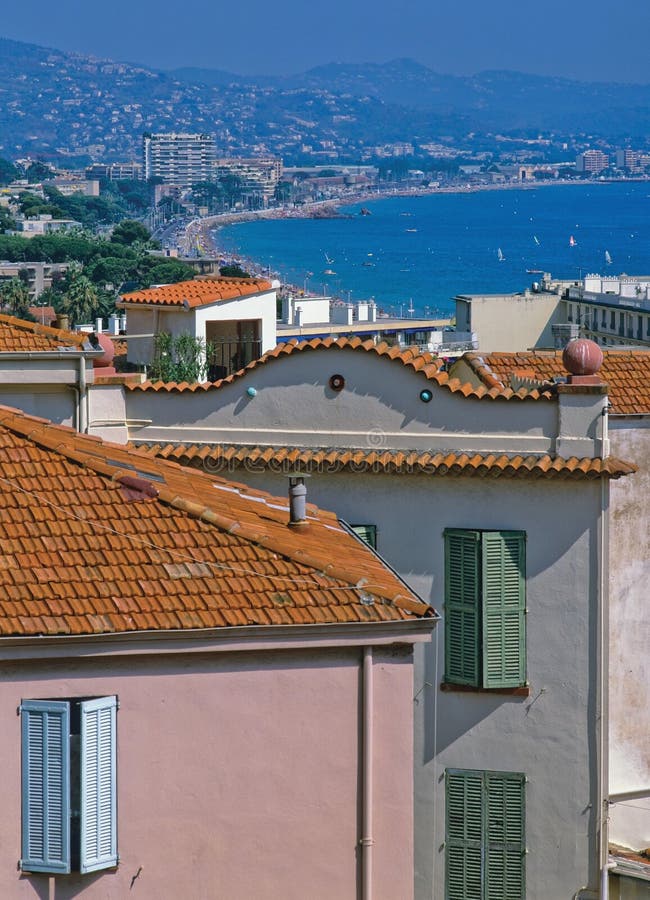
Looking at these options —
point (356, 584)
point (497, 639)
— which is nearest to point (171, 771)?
point (356, 584)

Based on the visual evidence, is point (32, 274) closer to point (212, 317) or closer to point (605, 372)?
point (212, 317)

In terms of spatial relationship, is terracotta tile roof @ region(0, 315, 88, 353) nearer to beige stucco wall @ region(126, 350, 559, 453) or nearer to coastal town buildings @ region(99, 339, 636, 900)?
beige stucco wall @ region(126, 350, 559, 453)

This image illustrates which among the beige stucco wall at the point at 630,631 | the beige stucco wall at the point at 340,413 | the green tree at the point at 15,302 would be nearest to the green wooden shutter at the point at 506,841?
the beige stucco wall at the point at 630,631

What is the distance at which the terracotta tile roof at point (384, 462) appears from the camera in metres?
12.9

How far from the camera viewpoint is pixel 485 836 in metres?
13.0

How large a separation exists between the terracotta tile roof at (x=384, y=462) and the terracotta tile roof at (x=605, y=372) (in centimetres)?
136

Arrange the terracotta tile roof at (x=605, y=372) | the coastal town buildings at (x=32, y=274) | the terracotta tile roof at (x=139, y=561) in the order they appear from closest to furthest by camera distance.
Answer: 1. the terracotta tile roof at (x=139, y=561)
2. the terracotta tile roof at (x=605, y=372)
3. the coastal town buildings at (x=32, y=274)

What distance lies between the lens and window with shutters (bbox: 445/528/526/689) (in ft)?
42.1

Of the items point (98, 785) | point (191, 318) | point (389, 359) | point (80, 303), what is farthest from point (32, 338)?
point (80, 303)

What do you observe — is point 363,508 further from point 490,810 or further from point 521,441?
point 490,810

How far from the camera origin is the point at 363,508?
13.3 meters

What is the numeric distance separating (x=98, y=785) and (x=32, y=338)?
730 cm

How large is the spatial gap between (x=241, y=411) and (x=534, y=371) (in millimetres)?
3695

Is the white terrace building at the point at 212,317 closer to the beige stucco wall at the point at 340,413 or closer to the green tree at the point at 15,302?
the beige stucco wall at the point at 340,413
